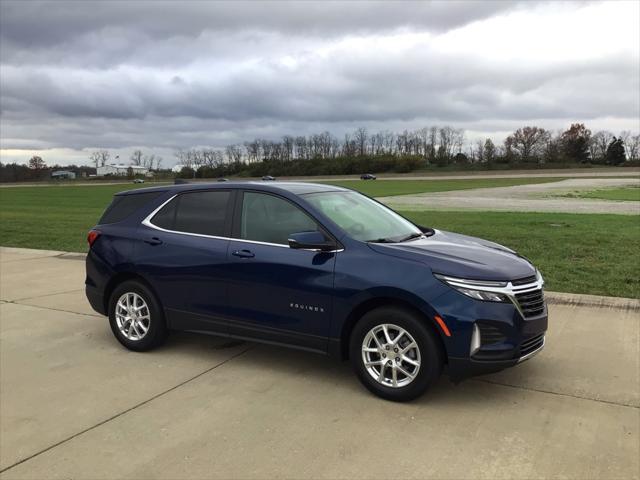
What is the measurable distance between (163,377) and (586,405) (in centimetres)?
331

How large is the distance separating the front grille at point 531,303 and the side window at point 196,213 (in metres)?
2.55

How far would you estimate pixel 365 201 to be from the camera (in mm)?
5441

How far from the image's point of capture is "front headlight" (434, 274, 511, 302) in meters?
3.84

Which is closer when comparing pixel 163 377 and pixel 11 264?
pixel 163 377

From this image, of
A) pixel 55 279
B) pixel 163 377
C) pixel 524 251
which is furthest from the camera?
pixel 524 251

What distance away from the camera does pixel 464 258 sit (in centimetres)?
409

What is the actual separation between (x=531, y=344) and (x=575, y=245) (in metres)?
7.00

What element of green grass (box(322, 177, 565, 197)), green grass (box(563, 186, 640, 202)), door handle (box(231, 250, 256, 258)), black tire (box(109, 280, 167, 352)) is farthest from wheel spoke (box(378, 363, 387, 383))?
green grass (box(322, 177, 565, 197))

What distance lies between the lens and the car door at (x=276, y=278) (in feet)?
14.2

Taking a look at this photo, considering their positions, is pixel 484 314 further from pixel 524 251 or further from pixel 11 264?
pixel 11 264

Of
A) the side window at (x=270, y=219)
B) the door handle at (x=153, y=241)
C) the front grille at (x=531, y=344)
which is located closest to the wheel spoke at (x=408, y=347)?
the front grille at (x=531, y=344)

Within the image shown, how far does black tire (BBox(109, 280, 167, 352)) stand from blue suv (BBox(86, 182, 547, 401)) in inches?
0.5

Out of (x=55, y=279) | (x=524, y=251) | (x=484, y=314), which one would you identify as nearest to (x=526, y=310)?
(x=484, y=314)

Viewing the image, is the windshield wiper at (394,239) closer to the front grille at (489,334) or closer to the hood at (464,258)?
the hood at (464,258)
